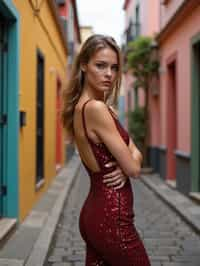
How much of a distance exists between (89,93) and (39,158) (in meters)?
7.49

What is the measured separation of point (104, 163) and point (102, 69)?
0.43 metres

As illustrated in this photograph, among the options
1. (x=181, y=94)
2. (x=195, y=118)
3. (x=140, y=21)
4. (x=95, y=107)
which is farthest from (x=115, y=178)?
(x=140, y=21)

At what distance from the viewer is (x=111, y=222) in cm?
206

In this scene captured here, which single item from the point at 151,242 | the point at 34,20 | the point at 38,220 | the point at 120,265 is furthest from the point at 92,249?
the point at 34,20

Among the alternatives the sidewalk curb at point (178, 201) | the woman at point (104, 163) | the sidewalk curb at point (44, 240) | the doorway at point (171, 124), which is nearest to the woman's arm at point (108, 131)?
the woman at point (104, 163)

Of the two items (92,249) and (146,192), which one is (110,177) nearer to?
(92,249)

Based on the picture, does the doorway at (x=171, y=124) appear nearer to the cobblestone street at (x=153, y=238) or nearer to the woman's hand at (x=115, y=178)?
the cobblestone street at (x=153, y=238)

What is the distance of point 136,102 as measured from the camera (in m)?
20.1

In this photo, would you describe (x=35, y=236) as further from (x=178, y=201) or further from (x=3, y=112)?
(x=178, y=201)

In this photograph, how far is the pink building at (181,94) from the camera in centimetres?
910

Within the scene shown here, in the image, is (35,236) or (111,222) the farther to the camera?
(35,236)

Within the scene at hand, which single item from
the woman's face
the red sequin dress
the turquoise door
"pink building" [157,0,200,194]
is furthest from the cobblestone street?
the woman's face

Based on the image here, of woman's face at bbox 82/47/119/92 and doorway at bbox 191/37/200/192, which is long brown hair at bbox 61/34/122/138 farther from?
doorway at bbox 191/37/200/192

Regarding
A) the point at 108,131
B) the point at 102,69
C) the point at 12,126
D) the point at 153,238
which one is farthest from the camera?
the point at 12,126
